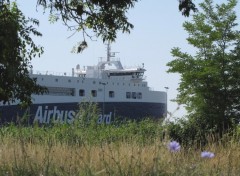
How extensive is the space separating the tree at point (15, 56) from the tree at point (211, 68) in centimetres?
1266

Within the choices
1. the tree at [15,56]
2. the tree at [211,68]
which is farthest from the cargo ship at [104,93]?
the tree at [15,56]

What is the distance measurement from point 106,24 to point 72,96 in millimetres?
34264

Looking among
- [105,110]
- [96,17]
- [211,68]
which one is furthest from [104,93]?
[96,17]

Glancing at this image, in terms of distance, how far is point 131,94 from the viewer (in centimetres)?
4459

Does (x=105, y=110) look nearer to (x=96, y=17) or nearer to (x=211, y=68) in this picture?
(x=211, y=68)

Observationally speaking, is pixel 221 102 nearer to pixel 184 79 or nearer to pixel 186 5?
pixel 184 79

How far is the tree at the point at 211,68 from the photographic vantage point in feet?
63.1

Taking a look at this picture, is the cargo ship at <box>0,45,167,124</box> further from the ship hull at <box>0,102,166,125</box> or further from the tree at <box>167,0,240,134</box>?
the tree at <box>167,0,240,134</box>

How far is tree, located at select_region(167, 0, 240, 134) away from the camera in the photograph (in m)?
19.2

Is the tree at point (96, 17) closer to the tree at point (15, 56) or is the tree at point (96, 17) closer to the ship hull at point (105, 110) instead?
the tree at point (15, 56)

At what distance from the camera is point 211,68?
19.2 metres

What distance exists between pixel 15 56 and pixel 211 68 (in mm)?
13888

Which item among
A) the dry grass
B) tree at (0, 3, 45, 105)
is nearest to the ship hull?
tree at (0, 3, 45, 105)

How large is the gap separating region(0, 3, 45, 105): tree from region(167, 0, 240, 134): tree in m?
12.7
